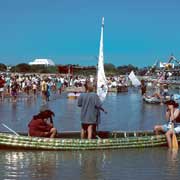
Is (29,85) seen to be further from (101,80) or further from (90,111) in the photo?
(90,111)

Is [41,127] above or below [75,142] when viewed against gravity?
above

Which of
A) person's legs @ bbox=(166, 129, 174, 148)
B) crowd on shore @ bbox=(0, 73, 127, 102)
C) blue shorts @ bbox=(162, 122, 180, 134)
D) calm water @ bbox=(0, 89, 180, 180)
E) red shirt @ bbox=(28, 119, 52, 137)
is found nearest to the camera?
calm water @ bbox=(0, 89, 180, 180)

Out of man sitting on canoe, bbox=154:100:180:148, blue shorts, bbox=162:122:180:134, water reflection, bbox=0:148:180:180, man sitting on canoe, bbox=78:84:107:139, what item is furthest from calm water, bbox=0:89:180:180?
man sitting on canoe, bbox=78:84:107:139

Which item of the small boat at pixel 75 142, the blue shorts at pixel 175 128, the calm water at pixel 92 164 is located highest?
the blue shorts at pixel 175 128

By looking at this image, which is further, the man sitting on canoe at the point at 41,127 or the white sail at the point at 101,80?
the white sail at the point at 101,80

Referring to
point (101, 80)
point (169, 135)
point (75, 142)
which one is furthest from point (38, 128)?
point (101, 80)

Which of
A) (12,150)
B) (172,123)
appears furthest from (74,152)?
(172,123)

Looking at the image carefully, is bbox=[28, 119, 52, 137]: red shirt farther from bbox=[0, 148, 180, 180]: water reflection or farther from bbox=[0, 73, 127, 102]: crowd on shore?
bbox=[0, 73, 127, 102]: crowd on shore

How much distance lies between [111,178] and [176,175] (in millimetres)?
1231

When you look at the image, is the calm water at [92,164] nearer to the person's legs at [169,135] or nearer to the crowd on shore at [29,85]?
the person's legs at [169,135]

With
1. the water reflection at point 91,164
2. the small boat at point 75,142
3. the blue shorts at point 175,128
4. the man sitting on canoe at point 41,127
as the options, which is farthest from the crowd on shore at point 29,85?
the water reflection at point 91,164

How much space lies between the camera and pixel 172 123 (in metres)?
13.2

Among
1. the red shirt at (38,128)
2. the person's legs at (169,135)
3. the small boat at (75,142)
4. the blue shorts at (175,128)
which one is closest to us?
the small boat at (75,142)

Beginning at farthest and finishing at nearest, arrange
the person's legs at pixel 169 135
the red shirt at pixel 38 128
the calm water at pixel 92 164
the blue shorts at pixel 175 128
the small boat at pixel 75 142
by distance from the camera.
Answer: the blue shorts at pixel 175 128 → the person's legs at pixel 169 135 → the red shirt at pixel 38 128 → the small boat at pixel 75 142 → the calm water at pixel 92 164
